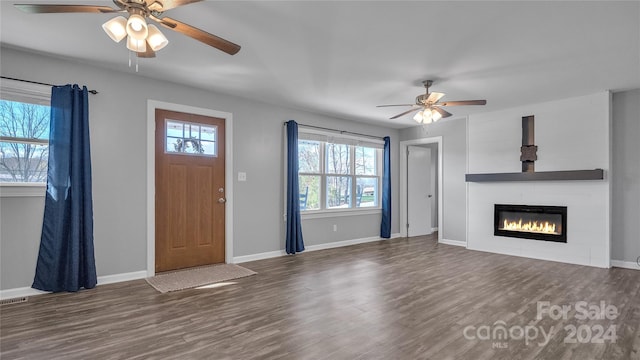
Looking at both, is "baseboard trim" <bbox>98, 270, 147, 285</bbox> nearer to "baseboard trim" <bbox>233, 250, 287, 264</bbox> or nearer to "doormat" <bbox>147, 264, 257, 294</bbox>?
"doormat" <bbox>147, 264, 257, 294</bbox>

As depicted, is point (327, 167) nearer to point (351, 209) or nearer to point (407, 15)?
point (351, 209)

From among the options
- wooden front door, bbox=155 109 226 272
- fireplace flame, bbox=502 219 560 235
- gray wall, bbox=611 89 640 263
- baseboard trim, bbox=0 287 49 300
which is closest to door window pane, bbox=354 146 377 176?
fireplace flame, bbox=502 219 560 235

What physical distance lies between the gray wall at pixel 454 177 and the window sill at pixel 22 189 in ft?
20.8

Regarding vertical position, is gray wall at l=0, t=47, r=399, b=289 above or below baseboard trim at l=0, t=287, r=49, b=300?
above

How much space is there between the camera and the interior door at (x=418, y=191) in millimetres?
7562

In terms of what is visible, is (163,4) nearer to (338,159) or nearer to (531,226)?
(338,159)

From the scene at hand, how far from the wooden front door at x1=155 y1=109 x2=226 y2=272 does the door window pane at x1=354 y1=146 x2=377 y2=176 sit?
2986 mm

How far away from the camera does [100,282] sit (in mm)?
3797

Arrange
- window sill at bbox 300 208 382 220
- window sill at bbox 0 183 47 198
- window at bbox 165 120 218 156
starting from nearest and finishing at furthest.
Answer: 1. window sill at bbox 0 183 47 198
2. window at bbox 165 120 218 156
3. window sill at bbox 300 208 382 220

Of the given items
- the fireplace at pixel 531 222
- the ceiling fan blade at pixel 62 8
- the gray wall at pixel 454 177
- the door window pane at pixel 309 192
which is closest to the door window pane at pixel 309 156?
the door window pane at pixel 309 192

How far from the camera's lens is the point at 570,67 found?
3.80 metres

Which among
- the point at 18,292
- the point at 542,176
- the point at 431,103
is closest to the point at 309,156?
the point at 431,103

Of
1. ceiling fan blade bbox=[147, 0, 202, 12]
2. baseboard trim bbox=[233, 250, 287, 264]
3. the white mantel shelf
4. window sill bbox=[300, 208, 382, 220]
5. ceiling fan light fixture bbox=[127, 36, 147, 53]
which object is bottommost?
baseboard trim bbox=[233, 250, 287, 264]

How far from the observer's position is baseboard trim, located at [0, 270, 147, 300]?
3322 millimetres
